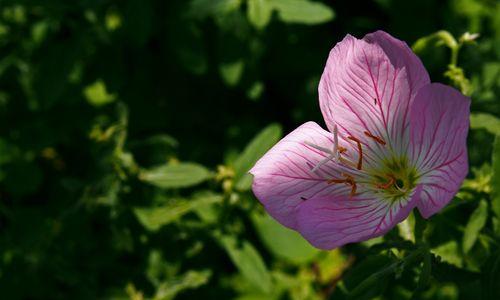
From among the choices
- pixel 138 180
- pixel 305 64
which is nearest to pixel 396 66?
pixel 138 180

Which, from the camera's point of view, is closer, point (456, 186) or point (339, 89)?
point (456, 186)

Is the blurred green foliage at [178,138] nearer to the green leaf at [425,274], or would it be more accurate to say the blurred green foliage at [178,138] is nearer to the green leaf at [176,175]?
the green leaf at [176,175]

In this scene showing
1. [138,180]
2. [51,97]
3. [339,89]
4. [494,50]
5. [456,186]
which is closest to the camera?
[456,186]

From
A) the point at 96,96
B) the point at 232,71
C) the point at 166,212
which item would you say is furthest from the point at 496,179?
the point at 96,96

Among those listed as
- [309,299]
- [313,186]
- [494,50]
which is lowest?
[309,299]

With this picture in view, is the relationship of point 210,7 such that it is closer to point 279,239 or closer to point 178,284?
point 279,239

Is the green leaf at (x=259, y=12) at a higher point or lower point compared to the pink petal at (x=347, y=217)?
higher

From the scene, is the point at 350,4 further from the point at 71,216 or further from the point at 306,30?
the point at 71,216

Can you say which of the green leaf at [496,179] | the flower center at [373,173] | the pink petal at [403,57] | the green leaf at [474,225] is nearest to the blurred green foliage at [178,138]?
the green leaf at [474,225]
